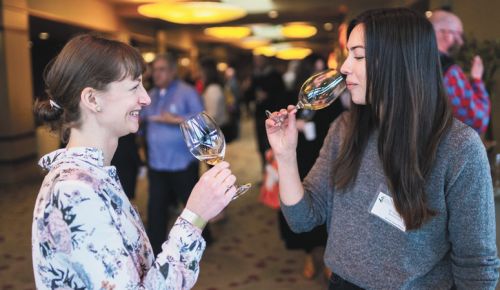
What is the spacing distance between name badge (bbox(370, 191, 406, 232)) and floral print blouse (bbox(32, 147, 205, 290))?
518 millimetres

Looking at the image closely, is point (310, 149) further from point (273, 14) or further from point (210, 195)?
point (273, 14)

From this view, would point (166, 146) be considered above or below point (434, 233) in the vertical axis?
below

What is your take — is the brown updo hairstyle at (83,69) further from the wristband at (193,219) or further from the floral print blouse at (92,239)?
the wristband at (193,219)

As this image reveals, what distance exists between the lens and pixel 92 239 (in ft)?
3.04


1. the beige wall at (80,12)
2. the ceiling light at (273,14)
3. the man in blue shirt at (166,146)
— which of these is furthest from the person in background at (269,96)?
the ceiling light at (273,14)

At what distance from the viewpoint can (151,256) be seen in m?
1.13

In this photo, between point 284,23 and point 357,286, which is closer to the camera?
point 357,286

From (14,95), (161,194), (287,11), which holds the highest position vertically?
(287,11)

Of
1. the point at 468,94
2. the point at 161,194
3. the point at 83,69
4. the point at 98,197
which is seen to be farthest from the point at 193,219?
the point at 161,194

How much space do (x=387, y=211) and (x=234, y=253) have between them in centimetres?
296

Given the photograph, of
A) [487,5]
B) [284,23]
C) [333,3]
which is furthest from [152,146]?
[284,23]

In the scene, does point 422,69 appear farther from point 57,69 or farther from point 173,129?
point 173,129

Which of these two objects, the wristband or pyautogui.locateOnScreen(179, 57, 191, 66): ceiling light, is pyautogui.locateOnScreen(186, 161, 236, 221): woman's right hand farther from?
pyautogui.locateOnScreen(179, 57, 191, 66): ceiling light

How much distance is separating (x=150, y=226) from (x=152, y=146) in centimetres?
65
